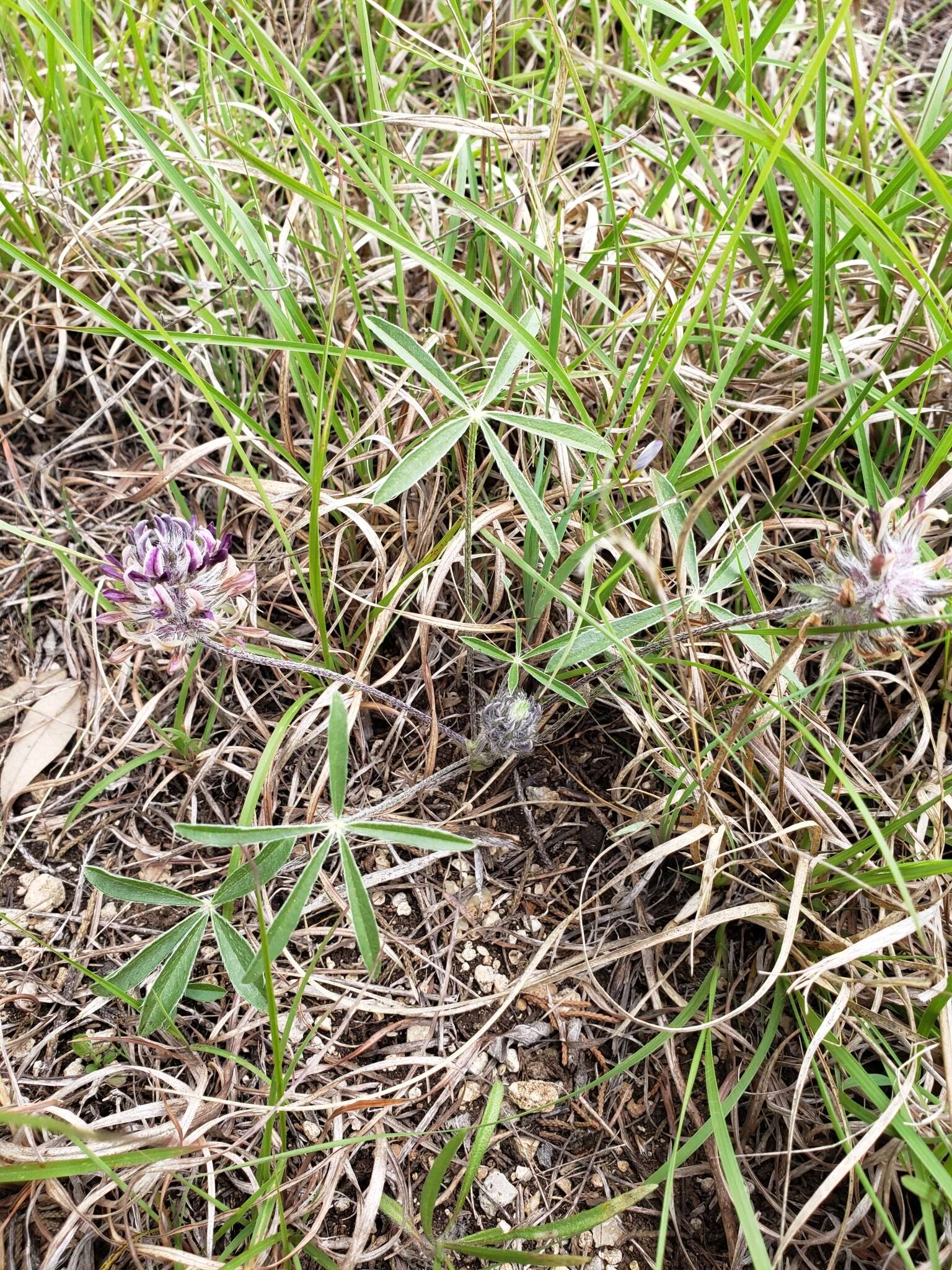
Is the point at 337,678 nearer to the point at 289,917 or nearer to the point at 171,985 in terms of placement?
the point at 289,917

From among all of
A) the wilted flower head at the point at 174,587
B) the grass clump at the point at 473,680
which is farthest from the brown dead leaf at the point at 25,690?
the wilted flower head at the point at 174,587

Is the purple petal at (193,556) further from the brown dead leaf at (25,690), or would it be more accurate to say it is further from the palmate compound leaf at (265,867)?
the brown dead leaf at (25,690)

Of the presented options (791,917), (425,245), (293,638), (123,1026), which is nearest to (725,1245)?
(791,917)

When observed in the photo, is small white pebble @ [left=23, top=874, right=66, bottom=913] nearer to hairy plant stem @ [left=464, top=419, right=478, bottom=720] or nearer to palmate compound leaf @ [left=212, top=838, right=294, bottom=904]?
palmate compound leaf @ [left=212, top=838, right=294, bottom=904]

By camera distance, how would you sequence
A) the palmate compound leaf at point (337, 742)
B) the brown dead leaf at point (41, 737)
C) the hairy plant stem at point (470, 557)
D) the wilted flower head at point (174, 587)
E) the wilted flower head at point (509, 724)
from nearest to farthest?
the palmate compound leaf at point (337, 742)
the wilted flower head at point (174, 587)
the hairy plant stem at point (470, 557)
the wilted flower head at point (509, 724)
the brown dead leaf at point (41, 737)

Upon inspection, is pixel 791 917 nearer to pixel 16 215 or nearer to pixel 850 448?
pixel 850 448

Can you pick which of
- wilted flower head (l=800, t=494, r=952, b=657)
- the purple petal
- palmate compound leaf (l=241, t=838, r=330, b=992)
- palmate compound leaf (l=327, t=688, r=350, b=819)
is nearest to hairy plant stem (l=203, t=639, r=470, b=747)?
the purple petal

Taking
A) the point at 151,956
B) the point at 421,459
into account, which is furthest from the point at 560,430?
the point at 151,956
